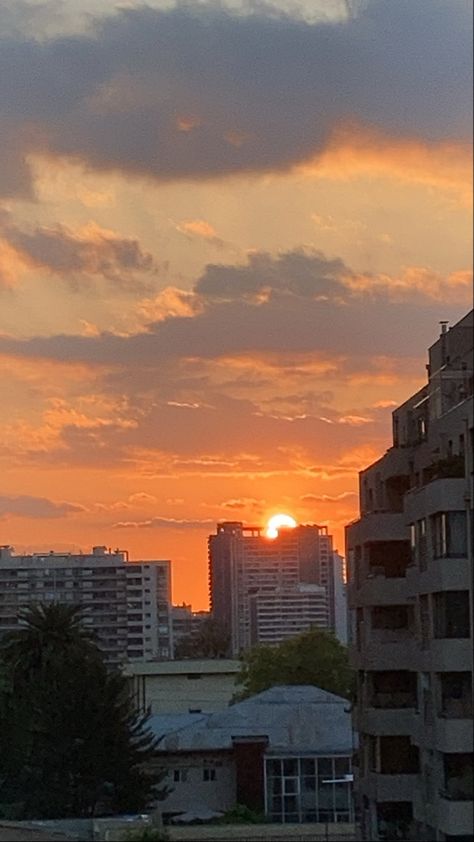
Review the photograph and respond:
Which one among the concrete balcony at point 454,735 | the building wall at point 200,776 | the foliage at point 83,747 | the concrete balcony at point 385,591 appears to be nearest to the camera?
the concrete balcony at point 454,735

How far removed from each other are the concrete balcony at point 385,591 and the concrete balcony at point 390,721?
343 centimetres

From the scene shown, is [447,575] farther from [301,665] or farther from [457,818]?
[301,665]

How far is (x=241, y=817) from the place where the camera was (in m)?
78.6

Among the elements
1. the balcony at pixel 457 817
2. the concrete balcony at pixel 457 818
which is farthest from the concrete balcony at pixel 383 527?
the concrete balcony at pixel 457 818

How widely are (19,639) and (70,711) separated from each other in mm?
19779

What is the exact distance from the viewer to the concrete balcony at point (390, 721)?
194ft

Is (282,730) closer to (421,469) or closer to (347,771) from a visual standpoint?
(347,771)

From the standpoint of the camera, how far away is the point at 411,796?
58000 mm

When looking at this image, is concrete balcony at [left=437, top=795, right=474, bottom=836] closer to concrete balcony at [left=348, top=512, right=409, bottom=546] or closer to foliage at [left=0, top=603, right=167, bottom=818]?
concrete balcony at [left=348, top=512, right=409, bottom=546]

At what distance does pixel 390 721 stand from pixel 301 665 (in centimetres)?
7195

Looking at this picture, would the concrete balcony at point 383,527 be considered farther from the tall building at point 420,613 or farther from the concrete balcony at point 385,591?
the concrete balcony at point 385,591

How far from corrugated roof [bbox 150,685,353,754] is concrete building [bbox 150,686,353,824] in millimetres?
45

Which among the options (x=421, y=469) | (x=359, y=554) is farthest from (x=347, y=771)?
(x=421, y=469)

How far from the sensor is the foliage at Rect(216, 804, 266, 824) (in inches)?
3054
